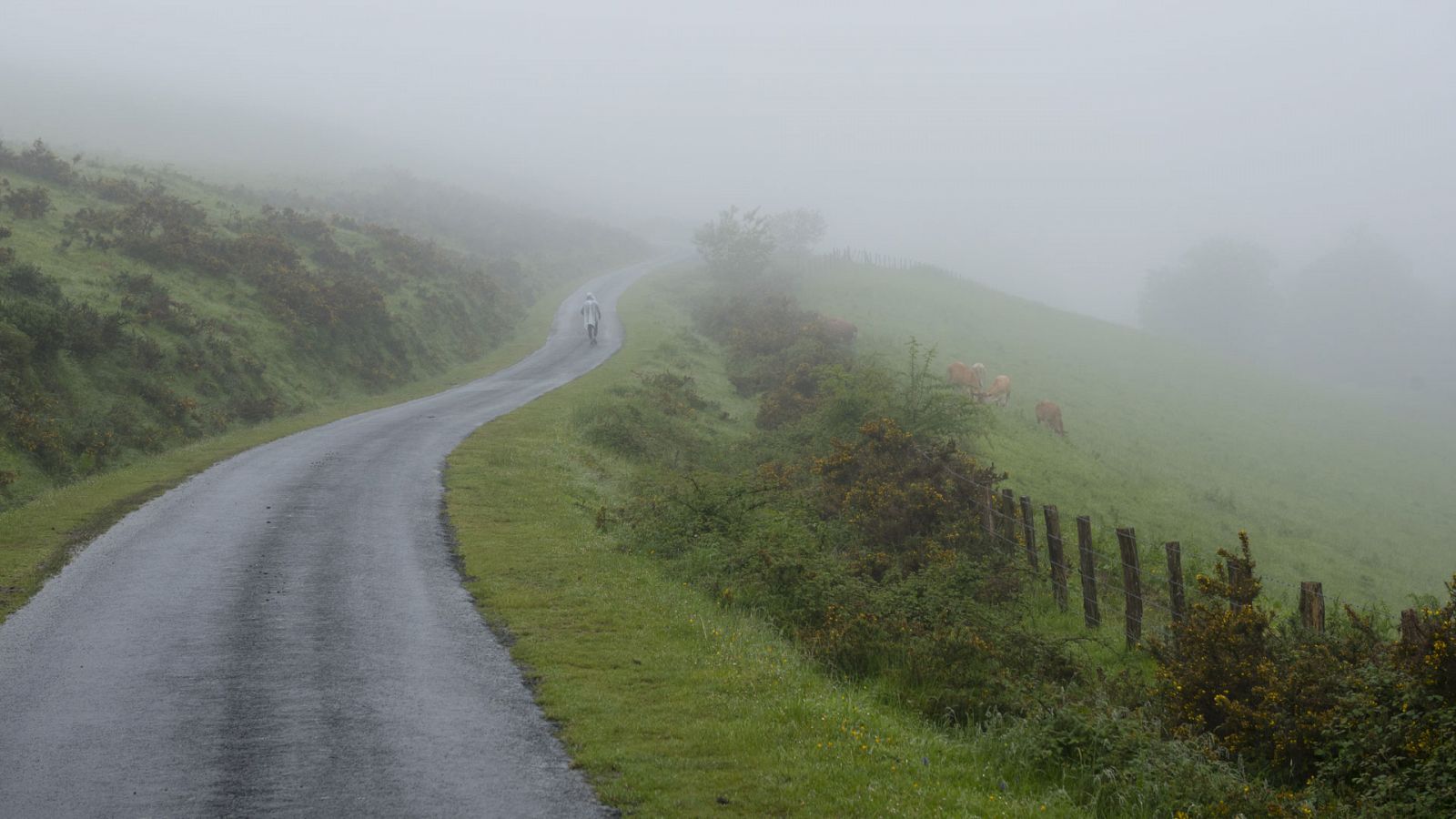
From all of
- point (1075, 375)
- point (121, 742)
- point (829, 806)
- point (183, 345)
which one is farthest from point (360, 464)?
point (1075, 375)

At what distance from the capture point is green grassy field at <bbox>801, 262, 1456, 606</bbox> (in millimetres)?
25297

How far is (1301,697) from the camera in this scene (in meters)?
8.19

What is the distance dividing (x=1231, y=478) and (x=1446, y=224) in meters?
143

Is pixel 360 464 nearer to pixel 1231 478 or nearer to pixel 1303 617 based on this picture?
pixel 1303 617

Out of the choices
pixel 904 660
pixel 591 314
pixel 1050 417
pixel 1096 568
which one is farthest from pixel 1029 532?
pixel 591 314

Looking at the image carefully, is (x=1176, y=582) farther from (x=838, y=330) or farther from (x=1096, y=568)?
(x=838, y=330)

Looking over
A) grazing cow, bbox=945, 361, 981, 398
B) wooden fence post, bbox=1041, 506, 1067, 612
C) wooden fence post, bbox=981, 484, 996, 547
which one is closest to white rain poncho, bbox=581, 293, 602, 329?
grazing cow, bbox=945, 361, 981, 398

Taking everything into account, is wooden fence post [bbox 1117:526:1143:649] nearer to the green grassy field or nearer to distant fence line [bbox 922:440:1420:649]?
distant fence line [bbox 922:440:1420:649]

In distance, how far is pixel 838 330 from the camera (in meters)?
42.0

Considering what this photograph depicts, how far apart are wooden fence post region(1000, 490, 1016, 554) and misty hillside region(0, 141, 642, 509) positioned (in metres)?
16.9

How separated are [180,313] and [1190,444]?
3859cm

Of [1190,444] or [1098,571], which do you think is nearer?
[1098,571]

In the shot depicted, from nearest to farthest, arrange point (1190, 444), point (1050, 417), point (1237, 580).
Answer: point (1237, 580), point (1050, 417), point (1190, 444)

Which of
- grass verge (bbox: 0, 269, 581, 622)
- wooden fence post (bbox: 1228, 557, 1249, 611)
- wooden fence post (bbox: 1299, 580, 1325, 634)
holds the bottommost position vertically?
grass verge (bbox: 0, 269, 581, 622)
